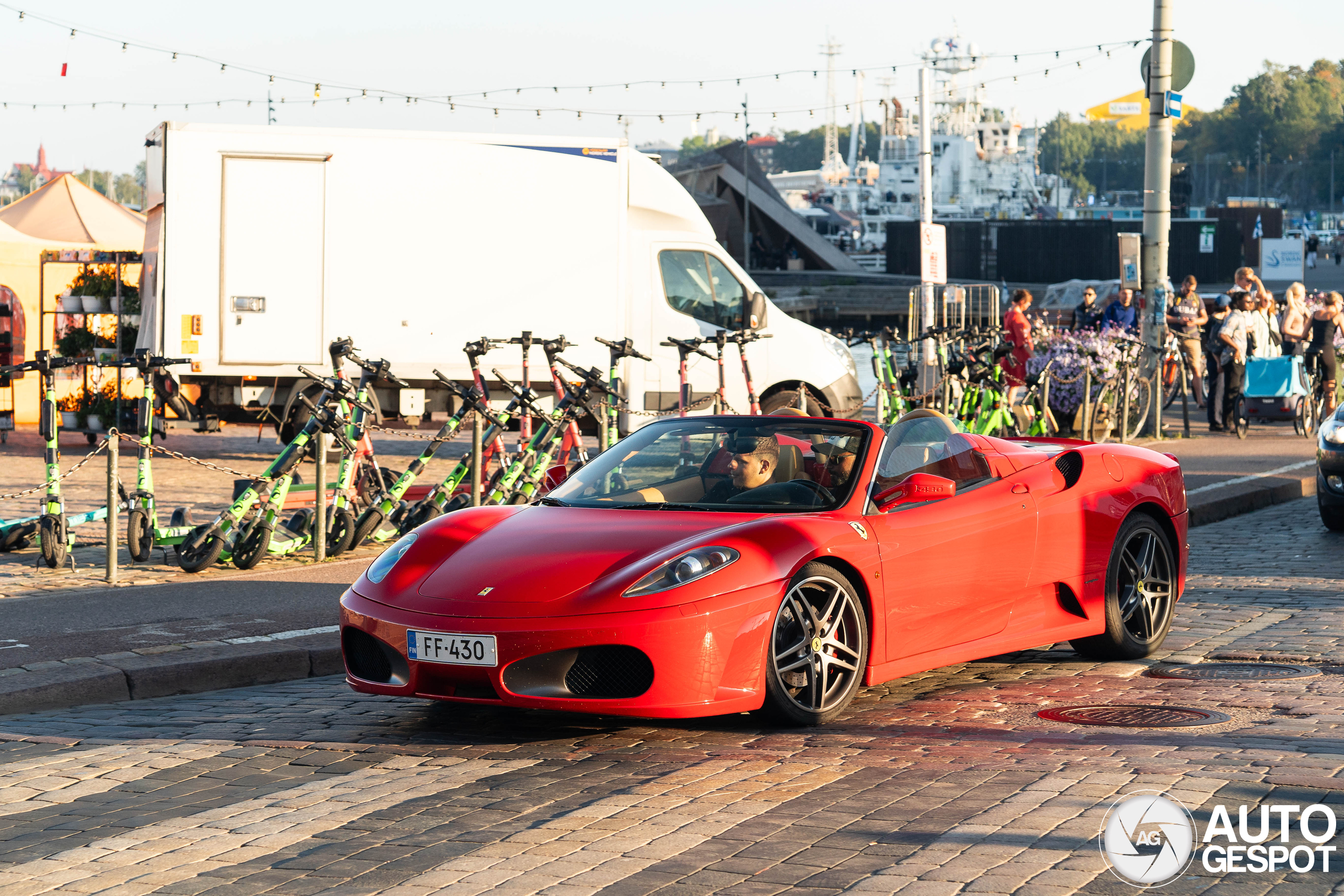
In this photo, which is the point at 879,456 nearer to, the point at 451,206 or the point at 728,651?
the point at 728,651

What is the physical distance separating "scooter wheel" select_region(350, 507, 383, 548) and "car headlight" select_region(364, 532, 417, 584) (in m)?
4.29

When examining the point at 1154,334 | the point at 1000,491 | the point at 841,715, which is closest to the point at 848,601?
the point at 841,715

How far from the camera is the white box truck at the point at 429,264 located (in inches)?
675

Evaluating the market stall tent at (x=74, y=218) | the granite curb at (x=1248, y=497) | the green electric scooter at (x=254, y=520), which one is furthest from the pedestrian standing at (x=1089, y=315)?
the market stall tent at (x=74, y=218)

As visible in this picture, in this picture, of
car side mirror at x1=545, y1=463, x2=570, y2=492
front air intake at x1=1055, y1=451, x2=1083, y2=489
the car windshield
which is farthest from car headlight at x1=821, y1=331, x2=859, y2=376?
the car windshield

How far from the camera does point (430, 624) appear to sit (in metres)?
6.05

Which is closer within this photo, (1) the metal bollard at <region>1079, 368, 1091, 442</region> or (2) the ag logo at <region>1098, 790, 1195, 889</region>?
(2) the ag logo at <region>1098, 790, 1195, 889</region>

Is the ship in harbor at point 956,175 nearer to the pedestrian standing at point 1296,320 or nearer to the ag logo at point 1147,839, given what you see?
the pedestrian standing at point 1296,320

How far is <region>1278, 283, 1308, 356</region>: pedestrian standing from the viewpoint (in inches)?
915

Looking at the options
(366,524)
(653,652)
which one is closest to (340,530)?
(366,524)

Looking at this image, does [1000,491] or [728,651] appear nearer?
[728,651]

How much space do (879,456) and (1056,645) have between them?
6.79 ft

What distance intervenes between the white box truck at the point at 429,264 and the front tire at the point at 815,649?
447 inches

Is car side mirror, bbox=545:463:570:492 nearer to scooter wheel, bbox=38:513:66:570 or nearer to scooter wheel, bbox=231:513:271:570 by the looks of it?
scooter wheel, bbox=231:513:271:570
